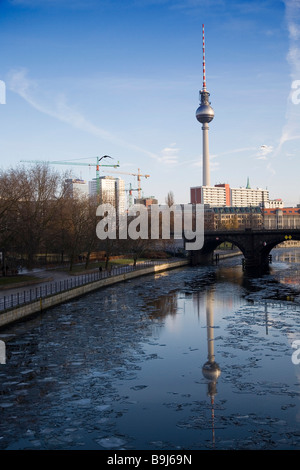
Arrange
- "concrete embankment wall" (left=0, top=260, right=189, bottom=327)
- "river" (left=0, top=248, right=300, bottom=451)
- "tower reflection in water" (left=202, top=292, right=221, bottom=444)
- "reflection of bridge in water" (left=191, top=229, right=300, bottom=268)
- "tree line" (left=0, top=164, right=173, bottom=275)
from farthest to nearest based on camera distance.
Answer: "reflection of bridge in water" (left=191, top=229, right=300, bottom=268) → "tree line" (left=0, top=164, right=173, bottom=275) → "concrete embankment wall" (left=0, top=260, right=189, bottom=327) → "tower reflection in water" (left=202, top=292, right=221, bottom=444) → "river" (left=0, top=248, right=300, bottom=451)

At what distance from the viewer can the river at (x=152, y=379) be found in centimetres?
1789

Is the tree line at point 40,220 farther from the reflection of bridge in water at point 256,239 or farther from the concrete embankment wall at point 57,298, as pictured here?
the reflection of bridge in water at point 256,239

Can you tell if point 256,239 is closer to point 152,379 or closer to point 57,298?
point 57,298

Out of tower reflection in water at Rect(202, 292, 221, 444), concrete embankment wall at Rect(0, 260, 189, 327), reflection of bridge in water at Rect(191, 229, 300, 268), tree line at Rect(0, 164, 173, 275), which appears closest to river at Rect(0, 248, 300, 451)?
tower reflection in water at Rect(202, 292, 221, 444)

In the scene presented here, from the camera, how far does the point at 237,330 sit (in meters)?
35.9

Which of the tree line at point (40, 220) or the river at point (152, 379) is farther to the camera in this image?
the tree line at point (40, 220)

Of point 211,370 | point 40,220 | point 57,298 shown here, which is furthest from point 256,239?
point 211,370

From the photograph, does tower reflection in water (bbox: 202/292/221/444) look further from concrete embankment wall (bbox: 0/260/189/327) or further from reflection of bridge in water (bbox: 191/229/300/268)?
reflection of bridge in water (bbox: 191/229/300/268)

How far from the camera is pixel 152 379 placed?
24.4 metres

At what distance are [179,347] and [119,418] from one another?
12226 millimetres

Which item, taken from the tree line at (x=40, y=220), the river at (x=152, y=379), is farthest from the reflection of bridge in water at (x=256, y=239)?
the river at (x=152, y=379)

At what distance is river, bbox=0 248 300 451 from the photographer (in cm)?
1789

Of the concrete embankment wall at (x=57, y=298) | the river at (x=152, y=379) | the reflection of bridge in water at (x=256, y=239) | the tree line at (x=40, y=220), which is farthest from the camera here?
the reflection of bridge in water at (x=256, y=239)
